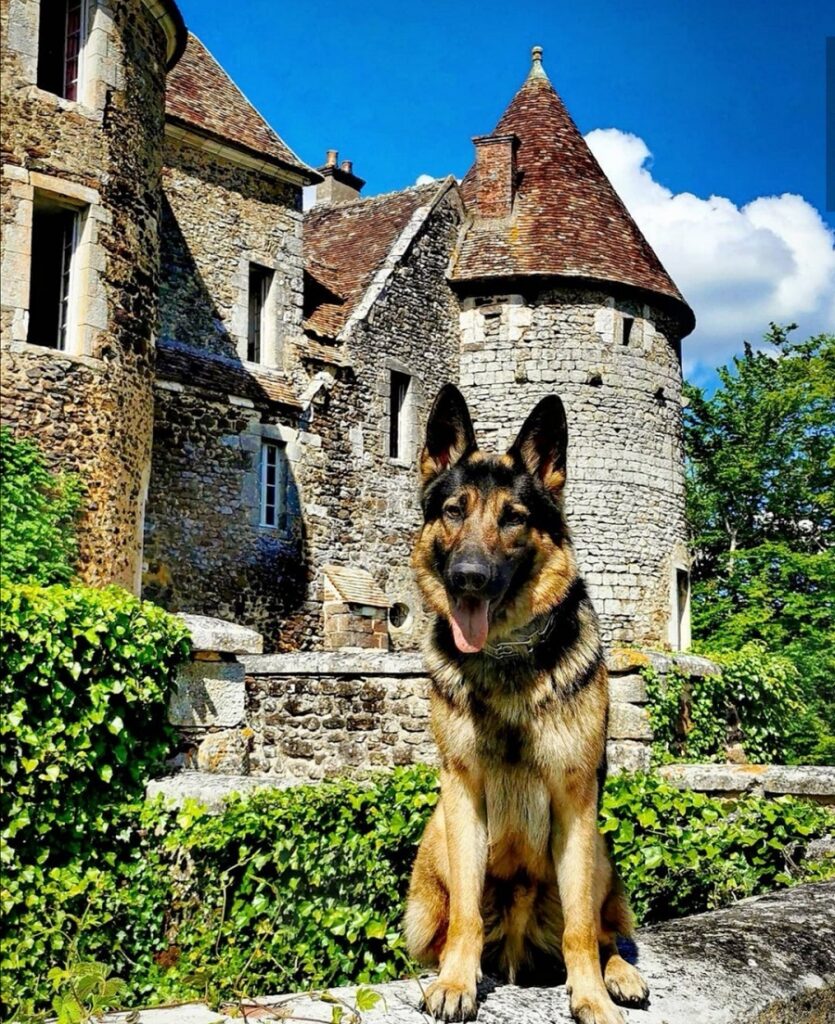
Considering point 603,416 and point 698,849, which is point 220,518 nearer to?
point 603,416

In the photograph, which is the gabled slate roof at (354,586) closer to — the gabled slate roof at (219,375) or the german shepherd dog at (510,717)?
the gabled slate roof at (219,375)

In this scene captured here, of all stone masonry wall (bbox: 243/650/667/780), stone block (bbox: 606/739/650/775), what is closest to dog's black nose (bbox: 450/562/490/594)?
stone block (bbox: 606/739/650/775)

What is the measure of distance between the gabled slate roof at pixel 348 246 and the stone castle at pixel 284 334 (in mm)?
68

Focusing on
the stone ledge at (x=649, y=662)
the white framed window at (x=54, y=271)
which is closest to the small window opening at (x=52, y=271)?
the white framed window at (x=54, y=271)

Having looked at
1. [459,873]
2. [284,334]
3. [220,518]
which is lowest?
[459,873]

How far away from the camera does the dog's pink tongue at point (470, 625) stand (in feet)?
11.0

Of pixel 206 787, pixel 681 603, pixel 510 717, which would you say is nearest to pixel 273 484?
pixel 681 603

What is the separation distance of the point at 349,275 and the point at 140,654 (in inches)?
586

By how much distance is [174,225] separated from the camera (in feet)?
56.6

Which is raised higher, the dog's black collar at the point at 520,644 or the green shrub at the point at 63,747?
the dog's black collar at the point at 520,644

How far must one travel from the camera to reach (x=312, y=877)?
5887 millimetres

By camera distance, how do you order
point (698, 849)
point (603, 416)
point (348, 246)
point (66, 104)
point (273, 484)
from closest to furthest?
point (698, 849) < point (66, 104) < point (273, 484) < point (603, 416) < point (348, 246)

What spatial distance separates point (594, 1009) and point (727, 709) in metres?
9.88

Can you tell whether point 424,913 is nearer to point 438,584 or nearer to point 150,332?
point 438,584
